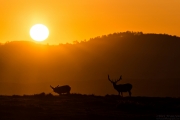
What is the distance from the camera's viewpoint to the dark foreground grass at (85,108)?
117 feet

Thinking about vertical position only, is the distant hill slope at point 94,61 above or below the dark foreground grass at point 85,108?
above

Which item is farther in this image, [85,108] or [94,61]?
[94,61]

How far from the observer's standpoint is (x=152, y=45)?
158 m

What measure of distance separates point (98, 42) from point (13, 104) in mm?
132029

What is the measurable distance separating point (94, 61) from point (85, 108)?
5030 inches

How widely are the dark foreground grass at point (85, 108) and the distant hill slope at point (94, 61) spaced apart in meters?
90.0

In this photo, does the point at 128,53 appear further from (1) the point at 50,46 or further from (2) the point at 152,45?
(1) the point at 50,46

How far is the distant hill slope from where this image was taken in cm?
14816

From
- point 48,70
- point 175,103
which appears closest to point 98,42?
point 48,70

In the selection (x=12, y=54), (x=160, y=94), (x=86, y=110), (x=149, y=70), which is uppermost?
(x=12, y=54)

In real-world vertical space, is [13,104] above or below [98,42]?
below

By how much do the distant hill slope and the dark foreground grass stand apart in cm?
9000

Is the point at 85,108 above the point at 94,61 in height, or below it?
below

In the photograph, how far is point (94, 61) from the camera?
550ft
